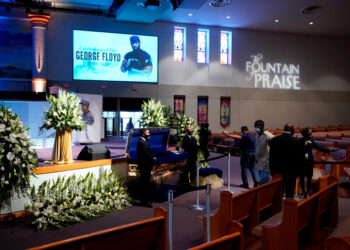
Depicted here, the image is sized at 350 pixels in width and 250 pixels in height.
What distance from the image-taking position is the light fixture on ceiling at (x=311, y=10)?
13.9 meters

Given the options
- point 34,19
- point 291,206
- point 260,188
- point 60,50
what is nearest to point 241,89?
point 60,50

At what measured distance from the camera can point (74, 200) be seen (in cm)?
520

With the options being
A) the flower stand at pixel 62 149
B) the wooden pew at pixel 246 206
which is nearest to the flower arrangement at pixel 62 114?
the flower stand at pixel 62 149

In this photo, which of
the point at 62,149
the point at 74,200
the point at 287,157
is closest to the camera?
the point at 287,157

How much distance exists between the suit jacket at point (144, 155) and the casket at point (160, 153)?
0.43m

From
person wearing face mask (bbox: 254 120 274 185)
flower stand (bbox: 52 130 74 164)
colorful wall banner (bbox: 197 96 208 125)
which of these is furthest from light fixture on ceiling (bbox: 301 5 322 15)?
flower stand (bbox: 52 130 74 164)

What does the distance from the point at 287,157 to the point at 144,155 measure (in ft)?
7.92

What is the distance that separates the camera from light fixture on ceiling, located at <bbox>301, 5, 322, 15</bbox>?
13.9m

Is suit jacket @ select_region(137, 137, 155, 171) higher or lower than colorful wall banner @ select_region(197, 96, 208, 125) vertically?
lower

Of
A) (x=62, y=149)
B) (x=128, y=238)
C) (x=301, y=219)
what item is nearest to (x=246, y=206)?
(x=301, y=219)

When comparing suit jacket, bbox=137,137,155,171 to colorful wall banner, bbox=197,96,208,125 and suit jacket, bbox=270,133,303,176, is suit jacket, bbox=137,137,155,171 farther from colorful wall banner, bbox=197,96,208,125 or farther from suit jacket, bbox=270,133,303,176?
colorful wall banner, bbox=197,96,208,125

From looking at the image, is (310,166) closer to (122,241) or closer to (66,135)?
(122,241)

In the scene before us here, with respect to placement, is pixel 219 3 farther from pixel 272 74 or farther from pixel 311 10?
pixel 272 74

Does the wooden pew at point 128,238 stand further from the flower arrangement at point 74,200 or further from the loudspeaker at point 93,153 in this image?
the loudspeaker at point 93,153
